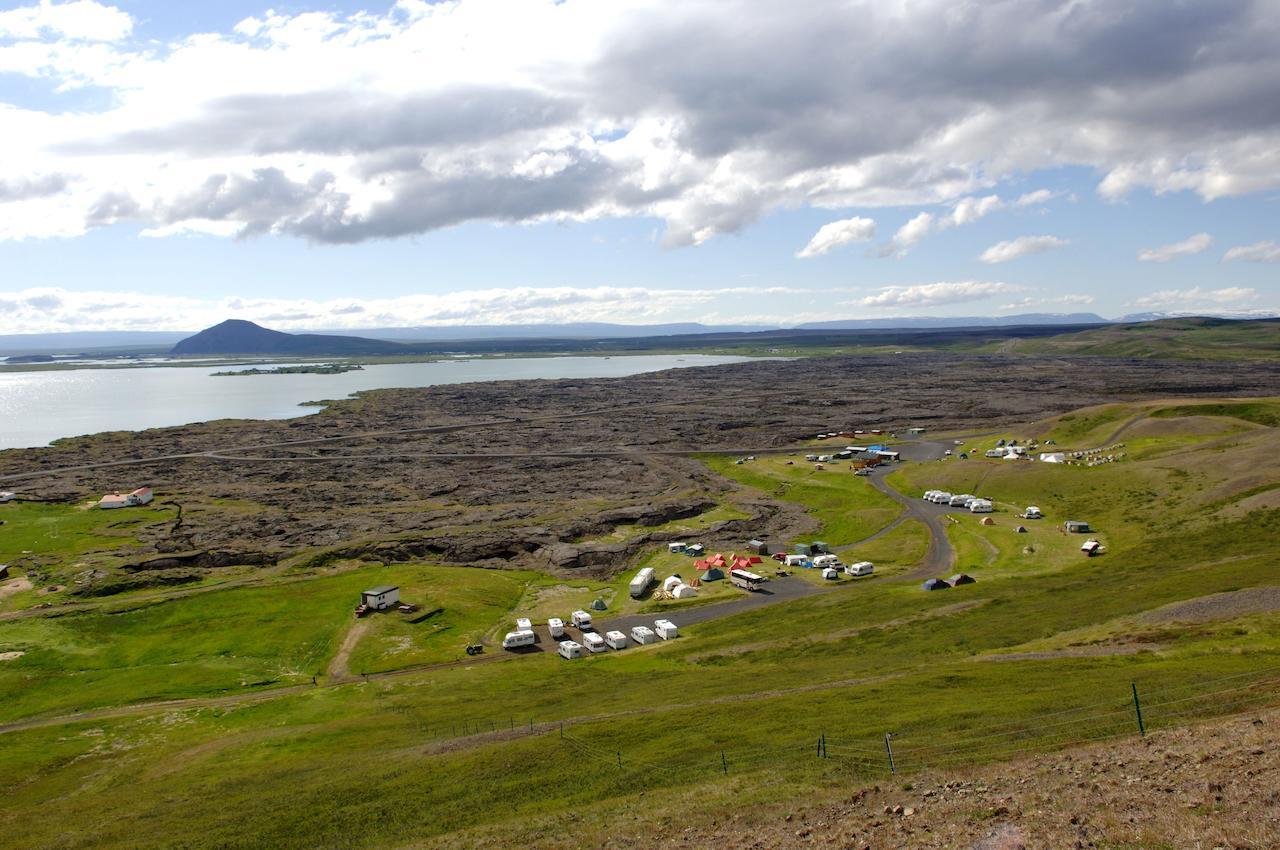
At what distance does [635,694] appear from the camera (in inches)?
1710

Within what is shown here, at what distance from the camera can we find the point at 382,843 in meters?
26.9

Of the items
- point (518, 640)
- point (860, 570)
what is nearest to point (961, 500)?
point (860, 570)

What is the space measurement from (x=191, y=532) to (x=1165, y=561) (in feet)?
358

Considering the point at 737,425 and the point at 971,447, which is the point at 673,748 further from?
the point at 737,425

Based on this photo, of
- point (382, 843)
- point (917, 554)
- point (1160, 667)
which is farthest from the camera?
point (917, 554)

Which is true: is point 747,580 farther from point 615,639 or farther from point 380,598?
point 380,598

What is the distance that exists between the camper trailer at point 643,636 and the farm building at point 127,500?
91486 mm

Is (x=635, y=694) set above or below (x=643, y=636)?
above

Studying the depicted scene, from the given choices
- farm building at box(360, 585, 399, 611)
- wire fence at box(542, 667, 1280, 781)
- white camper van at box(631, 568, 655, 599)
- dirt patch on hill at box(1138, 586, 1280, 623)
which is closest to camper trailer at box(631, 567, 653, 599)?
white camper van at box(631, 568, 655, 599)

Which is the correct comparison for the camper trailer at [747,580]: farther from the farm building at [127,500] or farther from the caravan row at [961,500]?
the farm building at [127,500]

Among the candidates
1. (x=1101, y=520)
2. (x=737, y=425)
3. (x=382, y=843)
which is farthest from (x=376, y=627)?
(x=737, y=425)

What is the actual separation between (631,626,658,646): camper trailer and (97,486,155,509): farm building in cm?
9149

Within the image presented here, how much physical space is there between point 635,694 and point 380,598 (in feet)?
109

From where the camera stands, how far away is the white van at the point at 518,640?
5909 cm
